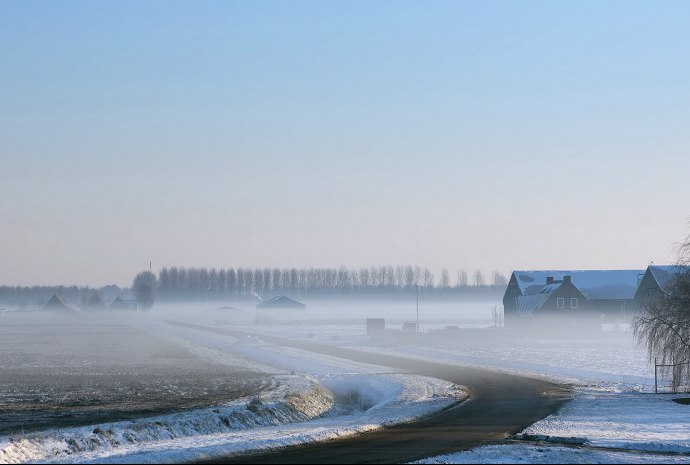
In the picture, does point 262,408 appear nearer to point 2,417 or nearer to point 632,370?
point 2,417

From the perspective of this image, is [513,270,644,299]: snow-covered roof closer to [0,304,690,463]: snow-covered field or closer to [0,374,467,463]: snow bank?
[0,304,690,463]: snow-covered field

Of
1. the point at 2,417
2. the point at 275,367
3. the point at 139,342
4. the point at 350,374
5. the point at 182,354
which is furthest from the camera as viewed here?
the point at 139,342

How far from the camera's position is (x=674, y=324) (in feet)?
144

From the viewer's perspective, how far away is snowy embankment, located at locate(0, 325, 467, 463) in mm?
25500

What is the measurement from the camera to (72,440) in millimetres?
27422

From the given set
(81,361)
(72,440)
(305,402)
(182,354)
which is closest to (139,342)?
(182,354)

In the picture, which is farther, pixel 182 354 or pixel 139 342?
pixel 139 342

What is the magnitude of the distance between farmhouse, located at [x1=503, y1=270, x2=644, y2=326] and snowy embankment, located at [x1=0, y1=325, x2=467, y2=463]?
210ft

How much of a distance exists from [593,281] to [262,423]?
91305 mm

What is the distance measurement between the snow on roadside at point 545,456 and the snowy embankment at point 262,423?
532cm

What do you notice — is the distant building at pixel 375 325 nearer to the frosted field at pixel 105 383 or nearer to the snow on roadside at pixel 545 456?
the frosted field at pixel 105 383

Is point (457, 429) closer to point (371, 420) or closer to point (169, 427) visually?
point (371, 420)

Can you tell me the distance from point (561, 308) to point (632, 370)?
55.7 m

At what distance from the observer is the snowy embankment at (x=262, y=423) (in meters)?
25.5
